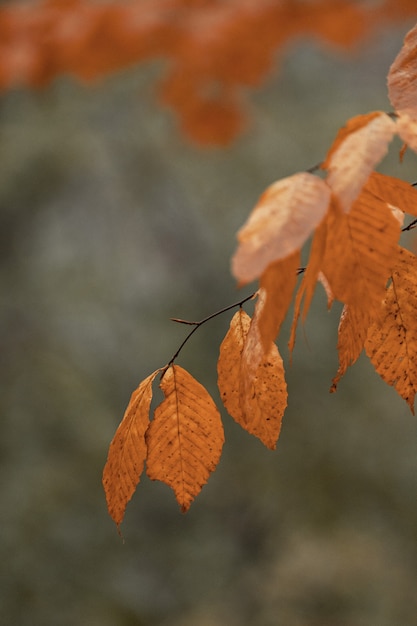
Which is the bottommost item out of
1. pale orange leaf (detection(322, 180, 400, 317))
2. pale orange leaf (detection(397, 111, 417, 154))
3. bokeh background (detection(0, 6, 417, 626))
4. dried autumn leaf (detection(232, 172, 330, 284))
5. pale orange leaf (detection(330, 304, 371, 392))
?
bokeh background (detection(0, 6, 417, 626))

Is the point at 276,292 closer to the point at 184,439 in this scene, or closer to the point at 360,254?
the point at 360,254

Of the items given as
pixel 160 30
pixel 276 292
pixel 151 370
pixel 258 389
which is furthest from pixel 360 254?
pixel 151 370

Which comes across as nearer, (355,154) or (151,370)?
(355,154)

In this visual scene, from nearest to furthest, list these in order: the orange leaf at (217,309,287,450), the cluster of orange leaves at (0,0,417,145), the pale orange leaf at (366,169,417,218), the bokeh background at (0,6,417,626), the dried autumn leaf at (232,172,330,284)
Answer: the dried autumn leaf at (232,172,330,284) → the pale orange leaf at (366,169,417,218) → the orange leaf at (217,309,287,450) → the cluster of orange leaves at (0,0,417,145) → the bokeh background at (0,6,417,626)

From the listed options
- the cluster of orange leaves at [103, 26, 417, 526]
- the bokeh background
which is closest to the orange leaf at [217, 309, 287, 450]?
the cluster of orange leaves at [103, 26, 417, 526]

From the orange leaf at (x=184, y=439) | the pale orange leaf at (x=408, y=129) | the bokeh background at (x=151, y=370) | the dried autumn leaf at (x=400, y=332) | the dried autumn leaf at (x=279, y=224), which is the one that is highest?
the pale orange leaf at (x=408, y=129)

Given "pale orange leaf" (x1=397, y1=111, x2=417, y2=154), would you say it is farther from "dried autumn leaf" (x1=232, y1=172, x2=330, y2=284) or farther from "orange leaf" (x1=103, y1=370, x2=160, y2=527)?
"orange leaf" (x1=103, y1=370, x2=160, y2=527)

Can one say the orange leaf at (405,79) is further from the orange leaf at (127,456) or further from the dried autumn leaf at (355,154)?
the orange leaf at (127,456)

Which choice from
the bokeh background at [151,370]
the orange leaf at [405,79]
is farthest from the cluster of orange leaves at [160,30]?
the bokeh background at [151,370]
